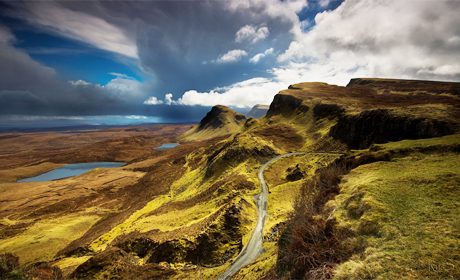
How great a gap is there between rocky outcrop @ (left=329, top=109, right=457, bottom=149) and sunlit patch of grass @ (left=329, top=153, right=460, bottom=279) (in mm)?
23483

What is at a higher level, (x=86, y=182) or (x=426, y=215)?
(x=426, y=215)

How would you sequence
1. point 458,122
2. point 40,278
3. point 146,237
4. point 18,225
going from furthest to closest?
point 18,225, point 458,122, point 146,237, point 40,278

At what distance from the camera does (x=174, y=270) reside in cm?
1827

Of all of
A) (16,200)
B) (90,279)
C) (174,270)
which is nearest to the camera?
(90,279)

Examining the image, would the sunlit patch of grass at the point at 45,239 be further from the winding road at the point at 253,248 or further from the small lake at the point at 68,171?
the small lake at the point at 68,171

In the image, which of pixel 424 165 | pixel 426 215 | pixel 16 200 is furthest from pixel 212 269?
pixel 16 200

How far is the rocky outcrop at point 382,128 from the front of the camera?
30.6 metres

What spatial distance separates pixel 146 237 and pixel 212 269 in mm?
10917

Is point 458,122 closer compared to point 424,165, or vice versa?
point 424,165

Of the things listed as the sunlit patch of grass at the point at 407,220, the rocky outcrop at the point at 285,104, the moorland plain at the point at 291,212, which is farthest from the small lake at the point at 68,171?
the sunlit patch of grass at the point at 407,220

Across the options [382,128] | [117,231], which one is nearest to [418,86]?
[382,128]

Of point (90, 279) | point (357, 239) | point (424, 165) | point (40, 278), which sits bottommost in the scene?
point (90, 279)

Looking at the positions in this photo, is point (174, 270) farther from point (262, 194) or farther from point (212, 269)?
point (262, 194)

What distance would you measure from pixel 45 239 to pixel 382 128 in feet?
237
